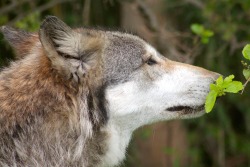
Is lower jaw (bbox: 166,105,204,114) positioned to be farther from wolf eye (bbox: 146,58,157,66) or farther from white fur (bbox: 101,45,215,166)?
wolf eye (bbox: 146,58,157,66)

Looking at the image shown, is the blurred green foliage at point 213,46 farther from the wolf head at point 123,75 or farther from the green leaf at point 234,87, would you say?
the green leaf at point 234,87

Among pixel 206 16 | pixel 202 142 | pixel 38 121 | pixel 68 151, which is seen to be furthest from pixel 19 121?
pixel 202 142

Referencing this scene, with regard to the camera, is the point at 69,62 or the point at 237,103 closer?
the point at 69,62

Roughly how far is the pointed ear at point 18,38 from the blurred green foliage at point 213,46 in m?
1.44

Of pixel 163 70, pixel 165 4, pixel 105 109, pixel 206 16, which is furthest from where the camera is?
pixel 165 4

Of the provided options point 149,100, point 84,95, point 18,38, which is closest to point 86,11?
point 18,38

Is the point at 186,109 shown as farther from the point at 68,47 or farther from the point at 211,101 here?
the point at 68,47

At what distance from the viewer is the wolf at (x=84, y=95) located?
4711 millimetres

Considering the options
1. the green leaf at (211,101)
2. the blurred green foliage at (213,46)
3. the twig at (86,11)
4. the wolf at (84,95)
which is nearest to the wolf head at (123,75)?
the wolf at (84,95)

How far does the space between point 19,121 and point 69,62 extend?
1.81 feet

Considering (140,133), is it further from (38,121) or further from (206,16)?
(38,121)

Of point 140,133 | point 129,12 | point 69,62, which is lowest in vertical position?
point 140,133

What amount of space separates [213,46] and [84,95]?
14.1ft

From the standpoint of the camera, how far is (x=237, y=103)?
9648mm
